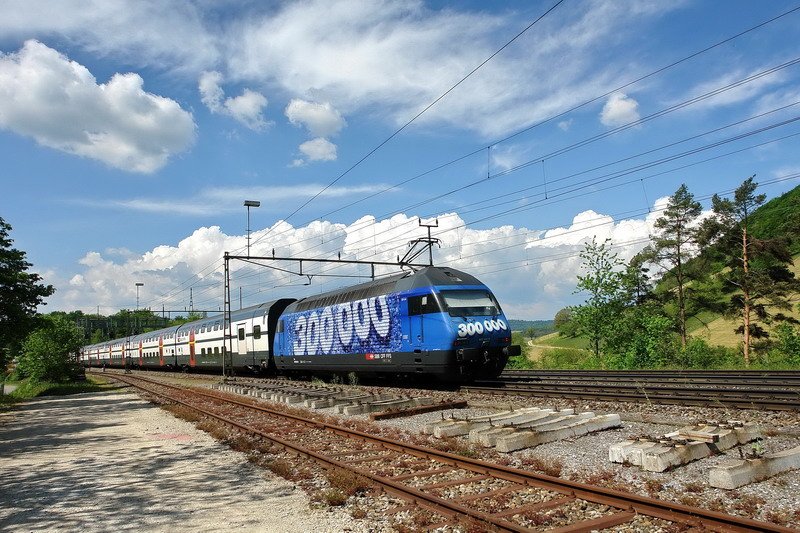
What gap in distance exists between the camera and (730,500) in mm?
5980

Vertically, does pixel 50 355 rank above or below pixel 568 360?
above

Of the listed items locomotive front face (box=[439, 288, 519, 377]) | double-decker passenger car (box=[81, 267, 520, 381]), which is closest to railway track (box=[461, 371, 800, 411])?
Result: locomotive front face (box=[439, 288, 519, 377])

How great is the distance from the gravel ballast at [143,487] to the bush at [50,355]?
74.6 feet

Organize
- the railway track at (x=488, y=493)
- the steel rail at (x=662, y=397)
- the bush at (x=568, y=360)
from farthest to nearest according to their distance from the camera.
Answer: the bush at (x=568, y=360) → the steel rail at (x=662, y=397) → the railway track at (x=488, y=493)

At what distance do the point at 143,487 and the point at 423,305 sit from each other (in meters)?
11.2

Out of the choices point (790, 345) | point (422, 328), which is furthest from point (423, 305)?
point (790, 345)

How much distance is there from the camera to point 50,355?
34.7m

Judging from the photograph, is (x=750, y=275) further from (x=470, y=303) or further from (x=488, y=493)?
(x=488, y=493)

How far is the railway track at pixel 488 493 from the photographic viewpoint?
5.44 m

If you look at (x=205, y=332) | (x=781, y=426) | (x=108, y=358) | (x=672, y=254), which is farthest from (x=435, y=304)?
(x=108, y=358)

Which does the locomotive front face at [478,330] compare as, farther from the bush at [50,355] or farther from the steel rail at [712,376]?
the bush at [50,355]

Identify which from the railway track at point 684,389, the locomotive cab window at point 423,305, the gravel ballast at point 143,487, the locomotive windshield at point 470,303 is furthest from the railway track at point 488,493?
the locomotive windshield at point 470,303

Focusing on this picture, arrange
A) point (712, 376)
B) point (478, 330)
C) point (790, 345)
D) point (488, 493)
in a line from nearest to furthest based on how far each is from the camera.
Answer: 1. point (488, 493)
2. point (478, 330)
3. point (712, 376)
4. point (790, 345)

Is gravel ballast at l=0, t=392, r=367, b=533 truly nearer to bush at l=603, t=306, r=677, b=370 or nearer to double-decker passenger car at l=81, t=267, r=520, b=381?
double-decker passenger car at l=81, t=267, r=520, b=381
